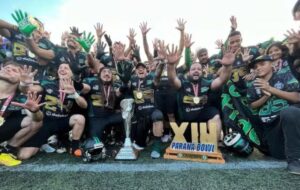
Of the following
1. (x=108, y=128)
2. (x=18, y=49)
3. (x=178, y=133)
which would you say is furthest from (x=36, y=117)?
(x=178, y=133)

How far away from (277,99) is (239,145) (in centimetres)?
99

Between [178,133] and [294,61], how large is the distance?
2.27 meters

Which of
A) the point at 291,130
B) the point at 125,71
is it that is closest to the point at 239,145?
the point at 291,130

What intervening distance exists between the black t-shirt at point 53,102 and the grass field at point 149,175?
3.22 feet

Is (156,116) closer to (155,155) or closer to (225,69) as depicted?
(155,155)

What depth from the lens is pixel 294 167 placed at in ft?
11.7

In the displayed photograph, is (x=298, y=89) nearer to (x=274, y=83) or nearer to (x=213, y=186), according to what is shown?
(x=274, y=83)

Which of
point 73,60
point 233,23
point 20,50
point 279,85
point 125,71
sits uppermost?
point 233,23

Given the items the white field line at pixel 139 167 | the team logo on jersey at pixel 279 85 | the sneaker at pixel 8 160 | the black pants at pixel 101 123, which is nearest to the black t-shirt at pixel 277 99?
the team logo on jersey at pixel 279 85

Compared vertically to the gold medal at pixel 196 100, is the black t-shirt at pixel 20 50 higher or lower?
higher

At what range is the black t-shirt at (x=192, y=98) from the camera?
16.8 ft

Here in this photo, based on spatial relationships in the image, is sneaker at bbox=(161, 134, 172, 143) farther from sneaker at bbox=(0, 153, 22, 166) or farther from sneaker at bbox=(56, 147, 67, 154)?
sneaker at bbox=(0, 153, 22, 166)

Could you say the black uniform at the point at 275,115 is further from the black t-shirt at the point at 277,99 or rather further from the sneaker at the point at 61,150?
the sneaker at the point at 61,150

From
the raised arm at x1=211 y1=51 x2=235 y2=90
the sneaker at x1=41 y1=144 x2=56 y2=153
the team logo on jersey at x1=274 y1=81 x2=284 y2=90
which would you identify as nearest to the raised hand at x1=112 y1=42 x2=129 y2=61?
the raised arm at x1=211 y1=51 x2=235 y2=90
